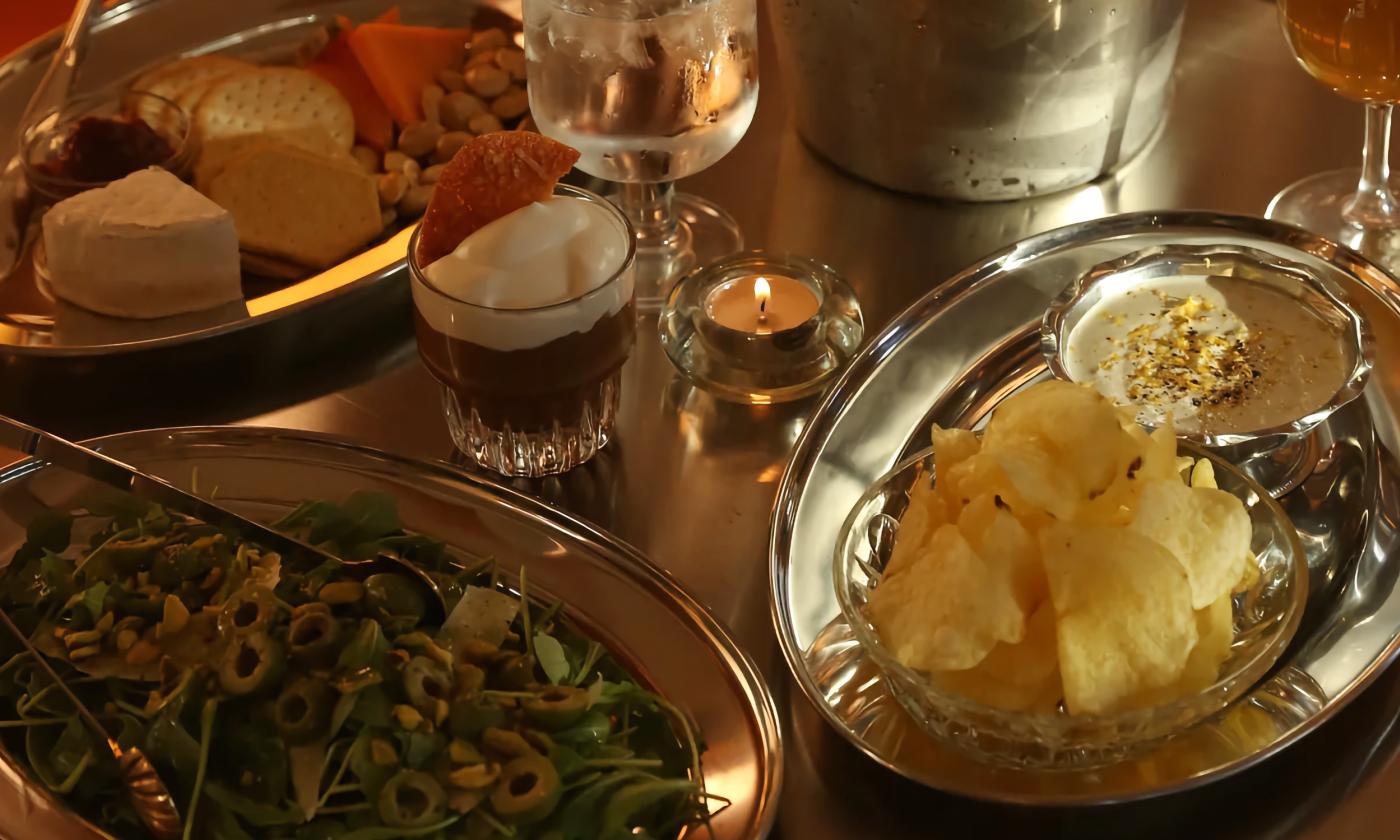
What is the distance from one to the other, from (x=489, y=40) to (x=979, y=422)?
0.60m

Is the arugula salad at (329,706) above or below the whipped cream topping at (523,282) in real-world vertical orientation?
below

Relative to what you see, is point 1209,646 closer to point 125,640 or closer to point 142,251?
point 125,640

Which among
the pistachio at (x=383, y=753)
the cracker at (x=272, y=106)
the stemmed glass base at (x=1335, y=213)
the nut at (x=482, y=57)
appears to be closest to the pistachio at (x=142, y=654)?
the pistachio at (x=383, y=753)

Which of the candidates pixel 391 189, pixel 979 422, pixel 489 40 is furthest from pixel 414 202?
pixel 979 422

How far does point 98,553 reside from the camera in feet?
2.37

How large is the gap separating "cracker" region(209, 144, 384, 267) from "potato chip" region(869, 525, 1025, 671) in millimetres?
570

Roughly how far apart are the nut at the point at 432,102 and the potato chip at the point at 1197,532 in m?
0.72

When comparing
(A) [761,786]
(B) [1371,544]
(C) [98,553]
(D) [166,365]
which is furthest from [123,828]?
(B) [1371,544]

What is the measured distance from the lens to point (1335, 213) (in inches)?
41.5

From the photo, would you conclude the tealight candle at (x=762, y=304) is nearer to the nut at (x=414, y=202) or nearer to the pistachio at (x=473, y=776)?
the nut at (x=414, y=202)

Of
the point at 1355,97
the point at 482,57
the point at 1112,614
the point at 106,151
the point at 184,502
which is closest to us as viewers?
the point at 1112,614

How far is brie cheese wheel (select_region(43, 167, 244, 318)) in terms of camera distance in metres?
0.95

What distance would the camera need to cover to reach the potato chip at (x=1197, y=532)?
62 centimetres

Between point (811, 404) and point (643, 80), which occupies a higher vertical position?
point (643, 80)
